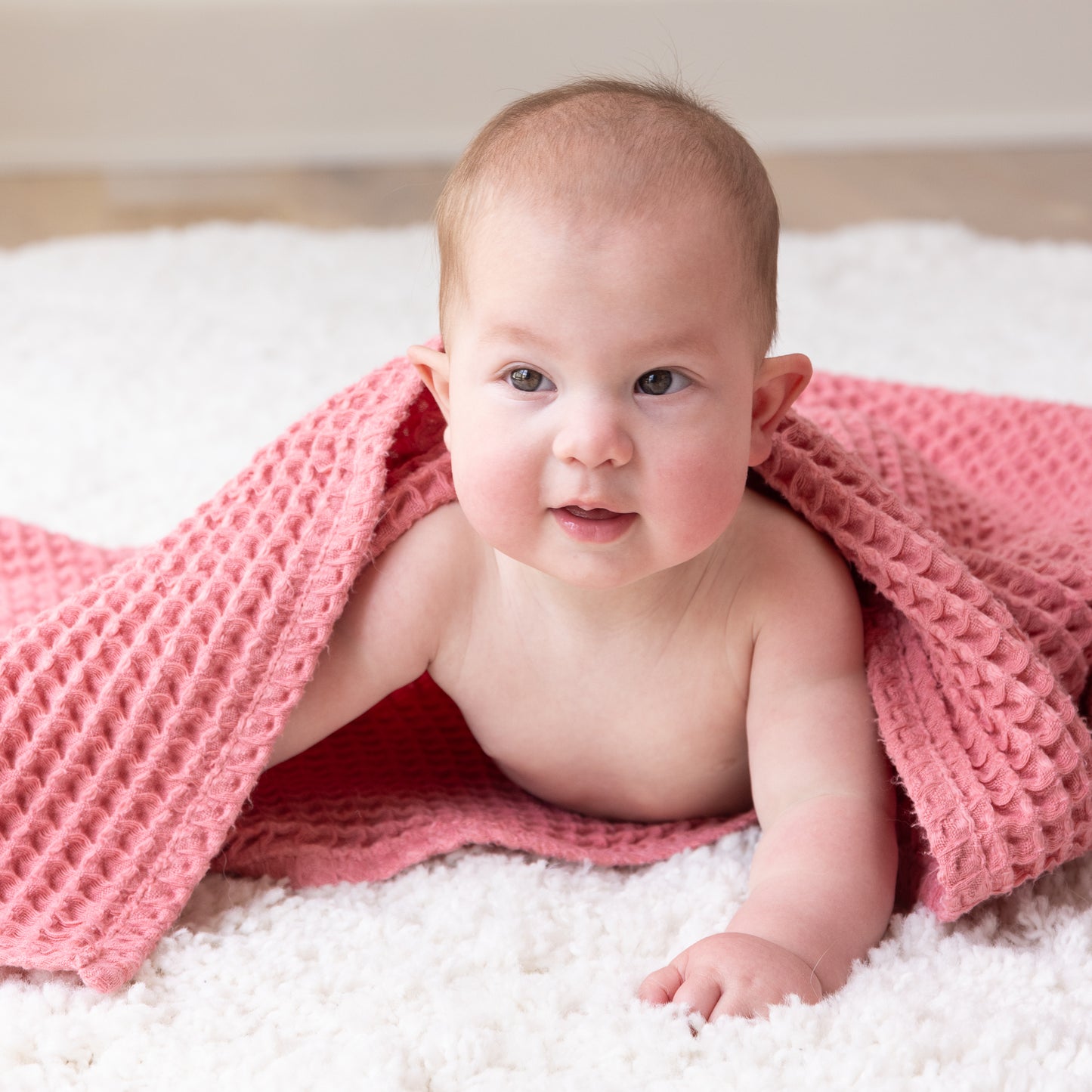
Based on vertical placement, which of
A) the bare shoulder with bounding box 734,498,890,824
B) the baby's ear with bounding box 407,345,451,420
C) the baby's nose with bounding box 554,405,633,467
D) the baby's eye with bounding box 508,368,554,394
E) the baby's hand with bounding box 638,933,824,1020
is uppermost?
the baby's eye with bounding box 508,368,554,394

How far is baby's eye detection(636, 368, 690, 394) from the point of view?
2.58 feet

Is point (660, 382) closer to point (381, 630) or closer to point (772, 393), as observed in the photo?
point (772, 393)

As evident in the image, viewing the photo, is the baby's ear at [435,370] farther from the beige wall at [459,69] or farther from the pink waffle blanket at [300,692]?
the beige wall at [459,69]

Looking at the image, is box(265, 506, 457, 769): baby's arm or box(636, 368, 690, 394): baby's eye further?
box(265, 506, 457, 769): baby's arm

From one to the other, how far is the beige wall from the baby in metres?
1.87

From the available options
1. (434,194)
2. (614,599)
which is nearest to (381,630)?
(614,599)

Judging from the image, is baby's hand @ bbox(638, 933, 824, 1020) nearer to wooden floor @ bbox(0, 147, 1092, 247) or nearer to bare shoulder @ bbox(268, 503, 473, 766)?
bare shoulder @ bbox(268, 503, 473, 766)

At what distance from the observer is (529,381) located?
2.62 ft

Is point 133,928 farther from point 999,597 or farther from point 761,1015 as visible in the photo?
point 999,597

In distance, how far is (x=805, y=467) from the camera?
0.94 m

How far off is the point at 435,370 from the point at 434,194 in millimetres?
1723

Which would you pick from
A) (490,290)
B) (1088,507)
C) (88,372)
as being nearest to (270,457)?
(490,290)

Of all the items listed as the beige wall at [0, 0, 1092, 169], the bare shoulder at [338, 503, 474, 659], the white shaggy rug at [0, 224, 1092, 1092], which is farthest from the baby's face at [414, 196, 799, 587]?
the beige wall at [0, 0, 1092, 169]

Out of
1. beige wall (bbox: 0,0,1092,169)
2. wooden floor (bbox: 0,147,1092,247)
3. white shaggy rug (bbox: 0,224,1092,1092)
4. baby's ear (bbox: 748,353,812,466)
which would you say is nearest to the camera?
white shaggy rug (bbox: 0,224,1092,1092)
